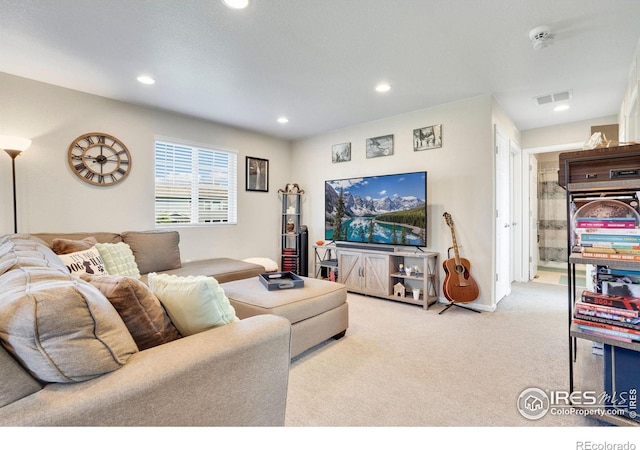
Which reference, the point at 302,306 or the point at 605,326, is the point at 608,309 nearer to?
the point at 605,326

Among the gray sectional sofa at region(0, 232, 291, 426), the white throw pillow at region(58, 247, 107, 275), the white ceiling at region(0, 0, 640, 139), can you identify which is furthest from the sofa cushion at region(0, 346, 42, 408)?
the white ceiling at region(0, 0, 640, 139)

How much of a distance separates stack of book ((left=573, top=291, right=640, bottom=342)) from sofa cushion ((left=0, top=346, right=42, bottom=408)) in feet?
7.53

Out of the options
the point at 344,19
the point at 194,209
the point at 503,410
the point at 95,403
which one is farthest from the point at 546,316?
the point at 194,209

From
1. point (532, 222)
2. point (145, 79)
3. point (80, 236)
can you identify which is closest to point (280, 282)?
point (80, 236)

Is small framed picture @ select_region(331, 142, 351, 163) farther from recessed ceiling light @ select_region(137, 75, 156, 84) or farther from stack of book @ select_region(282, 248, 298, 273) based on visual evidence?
recessed ceiling light @ select_region(137, 75, 156, 84)

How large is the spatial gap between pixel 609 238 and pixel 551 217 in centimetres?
593

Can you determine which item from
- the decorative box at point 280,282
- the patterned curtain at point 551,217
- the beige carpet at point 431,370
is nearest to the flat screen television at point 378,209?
the beige carpet at point 431,370

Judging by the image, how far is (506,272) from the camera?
4.18 m

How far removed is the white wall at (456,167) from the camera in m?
3.45

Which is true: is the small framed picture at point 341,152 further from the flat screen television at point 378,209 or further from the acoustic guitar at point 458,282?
the acoustic guitar at point 458,282

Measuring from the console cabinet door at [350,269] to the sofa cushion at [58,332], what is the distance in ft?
11.0

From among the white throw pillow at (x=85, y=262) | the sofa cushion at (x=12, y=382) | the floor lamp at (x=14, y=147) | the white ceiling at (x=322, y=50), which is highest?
the white ceiling at (x=322, y=50)

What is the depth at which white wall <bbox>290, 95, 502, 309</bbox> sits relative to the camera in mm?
3453

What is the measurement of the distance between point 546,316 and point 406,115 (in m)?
2.87
